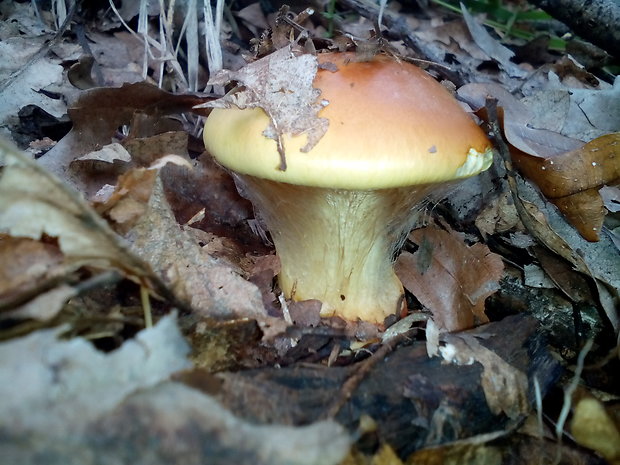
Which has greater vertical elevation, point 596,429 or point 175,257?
point 175,257

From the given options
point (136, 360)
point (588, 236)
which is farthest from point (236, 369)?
point (588, 236)

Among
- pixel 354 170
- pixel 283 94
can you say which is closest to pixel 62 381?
pixel 354 170

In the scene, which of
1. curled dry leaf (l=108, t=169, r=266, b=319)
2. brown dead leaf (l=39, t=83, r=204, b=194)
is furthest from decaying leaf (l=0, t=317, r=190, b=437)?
brown dead leaf (l=39, t=83, r=204, b=194)

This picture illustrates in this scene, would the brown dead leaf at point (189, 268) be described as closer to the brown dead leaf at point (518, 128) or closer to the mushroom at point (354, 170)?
the mushroom at point (354, 170)

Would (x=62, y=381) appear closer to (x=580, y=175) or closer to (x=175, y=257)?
(x=175, y=257)

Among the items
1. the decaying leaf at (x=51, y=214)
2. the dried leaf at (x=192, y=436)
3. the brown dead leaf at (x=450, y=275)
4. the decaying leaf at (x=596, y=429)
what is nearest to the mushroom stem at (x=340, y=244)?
the brown dead leaf at (x=450, y=275)
